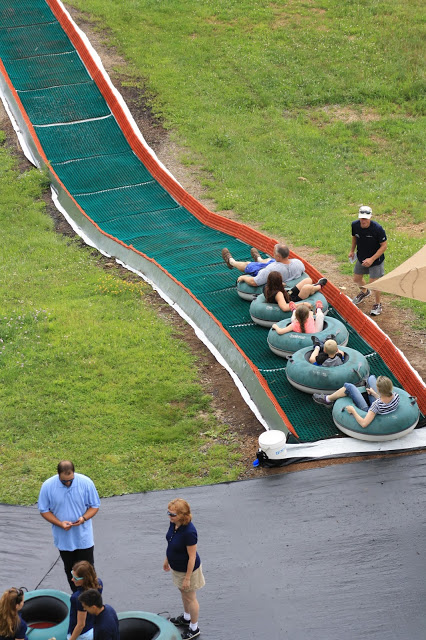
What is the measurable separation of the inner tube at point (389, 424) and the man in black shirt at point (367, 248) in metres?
2.88

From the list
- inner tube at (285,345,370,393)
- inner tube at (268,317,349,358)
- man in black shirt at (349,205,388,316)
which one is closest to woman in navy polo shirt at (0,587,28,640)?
inner tube at (285,345,370,393)

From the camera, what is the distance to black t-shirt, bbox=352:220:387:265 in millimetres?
12180

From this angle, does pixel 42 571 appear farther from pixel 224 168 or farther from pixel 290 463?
pixel 224 168

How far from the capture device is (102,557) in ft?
26.9

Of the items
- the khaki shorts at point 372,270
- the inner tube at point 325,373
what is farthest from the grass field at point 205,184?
the inner tube at point 325,373

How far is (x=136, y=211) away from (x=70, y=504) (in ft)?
35.7

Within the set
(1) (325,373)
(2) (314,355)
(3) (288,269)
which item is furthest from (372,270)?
(1) (325,373)

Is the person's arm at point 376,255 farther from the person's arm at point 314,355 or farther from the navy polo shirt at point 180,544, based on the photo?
the navy polo shirt at point 180,544

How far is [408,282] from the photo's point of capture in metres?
9.43

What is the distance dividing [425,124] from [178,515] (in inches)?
652

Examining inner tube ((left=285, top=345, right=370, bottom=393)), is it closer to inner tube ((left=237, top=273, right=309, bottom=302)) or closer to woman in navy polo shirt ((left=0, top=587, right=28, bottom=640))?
inner tube ((left=237, top=273, right=309, bottom=302))

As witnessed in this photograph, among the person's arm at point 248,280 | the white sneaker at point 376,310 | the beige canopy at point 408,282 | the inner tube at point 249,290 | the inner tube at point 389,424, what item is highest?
the beige canopy at point 408,282

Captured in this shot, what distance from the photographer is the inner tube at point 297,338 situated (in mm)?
11105

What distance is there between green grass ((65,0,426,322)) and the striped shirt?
5465 millimetres
